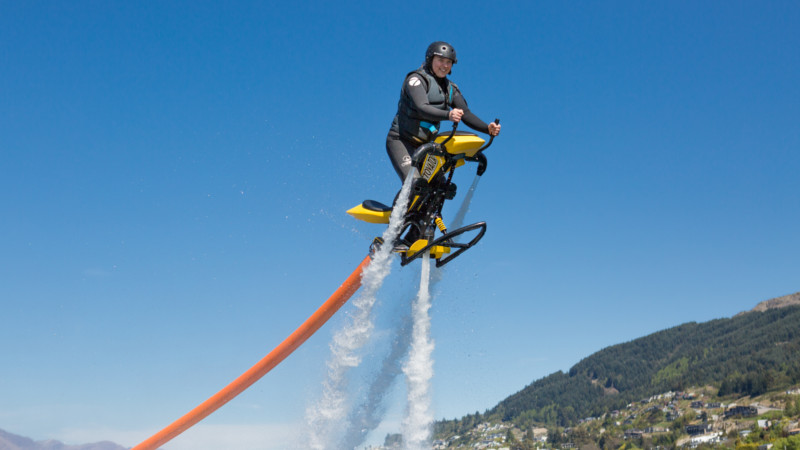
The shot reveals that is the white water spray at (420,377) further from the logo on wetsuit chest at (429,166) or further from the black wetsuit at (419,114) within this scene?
the black wetsuit at (419,114)

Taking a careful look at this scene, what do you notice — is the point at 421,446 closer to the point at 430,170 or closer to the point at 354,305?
the point at 354,305

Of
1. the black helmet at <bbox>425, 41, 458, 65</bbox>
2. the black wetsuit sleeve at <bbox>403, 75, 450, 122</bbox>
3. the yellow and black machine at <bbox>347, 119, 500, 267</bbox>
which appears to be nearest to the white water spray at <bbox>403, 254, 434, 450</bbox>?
the yellow and black machine at <bbox>347, 119, 500, 267</bbox>

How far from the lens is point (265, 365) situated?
13750 millimetres

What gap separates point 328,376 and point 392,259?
8.52 feet

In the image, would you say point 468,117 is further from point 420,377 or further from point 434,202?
point 420,377

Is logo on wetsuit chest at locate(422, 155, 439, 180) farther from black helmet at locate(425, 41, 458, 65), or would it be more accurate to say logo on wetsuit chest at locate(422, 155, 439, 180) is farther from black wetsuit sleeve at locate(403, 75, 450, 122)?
black helmet at locate(425, 41, 458, 65)

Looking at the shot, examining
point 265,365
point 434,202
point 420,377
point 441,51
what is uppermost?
point 441,51

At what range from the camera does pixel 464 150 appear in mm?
11320

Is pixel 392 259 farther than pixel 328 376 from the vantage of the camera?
No

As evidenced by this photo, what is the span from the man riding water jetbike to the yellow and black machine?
1.09 ft

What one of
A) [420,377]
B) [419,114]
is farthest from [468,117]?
[420,377]

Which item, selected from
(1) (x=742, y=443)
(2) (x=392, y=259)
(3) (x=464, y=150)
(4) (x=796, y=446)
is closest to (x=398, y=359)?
(2) (x=392, y=259)

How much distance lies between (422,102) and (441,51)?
0.91m

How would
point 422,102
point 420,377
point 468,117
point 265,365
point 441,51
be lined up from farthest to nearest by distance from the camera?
point 265,365 → point 468,117 → point 441,51 → point 422,102 → point 420,377
